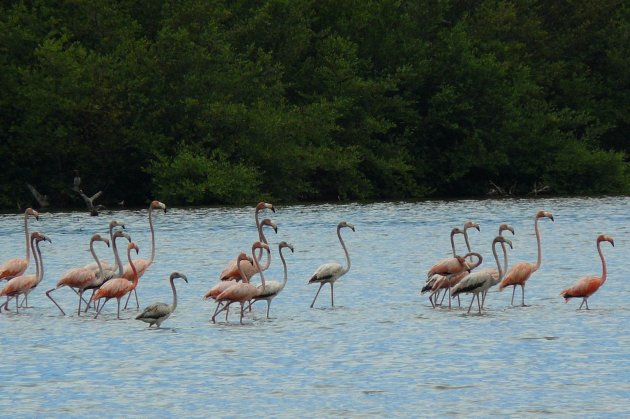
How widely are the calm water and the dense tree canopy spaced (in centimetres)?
3160

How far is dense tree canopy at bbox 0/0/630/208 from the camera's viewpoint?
6303 cm

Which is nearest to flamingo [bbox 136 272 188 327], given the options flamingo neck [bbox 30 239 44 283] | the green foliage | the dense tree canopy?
flamingo neck [bbox 30 239 44 283]

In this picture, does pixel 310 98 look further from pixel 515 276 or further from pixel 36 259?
pixel 515 276

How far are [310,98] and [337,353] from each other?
2177 inches

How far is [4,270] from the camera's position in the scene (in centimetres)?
2395

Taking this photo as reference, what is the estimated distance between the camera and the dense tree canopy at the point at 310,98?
207ft

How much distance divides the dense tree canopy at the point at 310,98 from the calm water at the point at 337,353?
31601mm

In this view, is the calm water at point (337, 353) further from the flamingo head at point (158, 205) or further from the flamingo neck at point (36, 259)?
the flamingo head at point (158, 205)

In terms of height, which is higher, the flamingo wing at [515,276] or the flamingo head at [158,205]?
the flamingo head at [158,205]

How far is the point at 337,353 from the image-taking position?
59.3ft

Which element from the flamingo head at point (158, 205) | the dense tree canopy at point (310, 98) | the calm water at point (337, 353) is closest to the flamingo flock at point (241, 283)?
the calm water at point (337, 353)

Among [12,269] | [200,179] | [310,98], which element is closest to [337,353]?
[12,269]

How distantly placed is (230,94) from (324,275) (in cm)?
4368

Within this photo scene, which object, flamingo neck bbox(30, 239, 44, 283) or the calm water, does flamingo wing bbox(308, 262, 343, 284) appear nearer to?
the calm water
